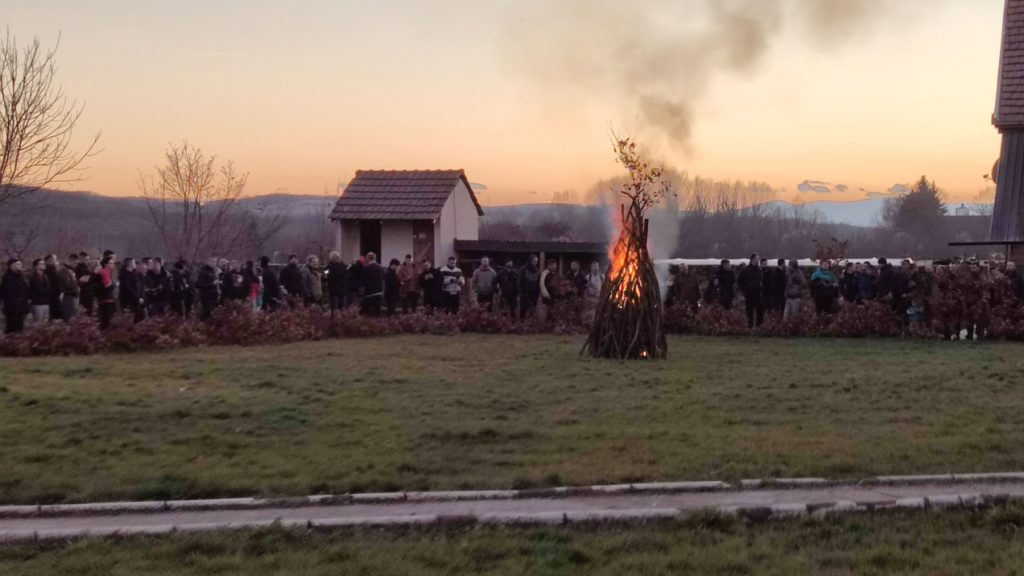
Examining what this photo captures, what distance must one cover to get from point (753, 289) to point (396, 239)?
63.7ft

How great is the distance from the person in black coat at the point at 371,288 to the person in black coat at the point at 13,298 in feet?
24.5

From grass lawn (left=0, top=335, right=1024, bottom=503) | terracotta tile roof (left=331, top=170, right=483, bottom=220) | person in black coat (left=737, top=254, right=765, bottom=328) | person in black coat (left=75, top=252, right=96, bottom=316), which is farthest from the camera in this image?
terracotta tile roof (left=331, top=170, right=483, bottom=220)

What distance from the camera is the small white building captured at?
39.4 meters

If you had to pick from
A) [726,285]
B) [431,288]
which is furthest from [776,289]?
[431,288]

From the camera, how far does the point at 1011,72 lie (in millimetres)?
30828

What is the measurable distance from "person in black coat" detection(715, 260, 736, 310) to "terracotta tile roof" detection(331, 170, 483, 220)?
16958 mm

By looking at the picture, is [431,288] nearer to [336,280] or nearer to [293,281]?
[336,280]

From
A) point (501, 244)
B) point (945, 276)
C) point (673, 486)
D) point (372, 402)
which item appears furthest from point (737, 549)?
point (501, 244)

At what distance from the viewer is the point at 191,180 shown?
141 ft

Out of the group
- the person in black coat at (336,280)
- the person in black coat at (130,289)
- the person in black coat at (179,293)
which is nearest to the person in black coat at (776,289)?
the person in black coat at (336,280)

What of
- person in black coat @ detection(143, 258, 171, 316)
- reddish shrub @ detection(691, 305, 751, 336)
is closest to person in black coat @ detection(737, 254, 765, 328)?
reddish shrub @ detection(691, 305, 751, 336)

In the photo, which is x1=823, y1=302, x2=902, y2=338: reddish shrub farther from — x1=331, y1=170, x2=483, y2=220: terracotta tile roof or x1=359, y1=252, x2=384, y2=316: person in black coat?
x1=331, y1=170, x2=483, y2=220: terracotta tile roof

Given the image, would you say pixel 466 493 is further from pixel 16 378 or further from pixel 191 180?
pixel 191 180

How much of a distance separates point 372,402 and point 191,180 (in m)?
Answer: 33.2
